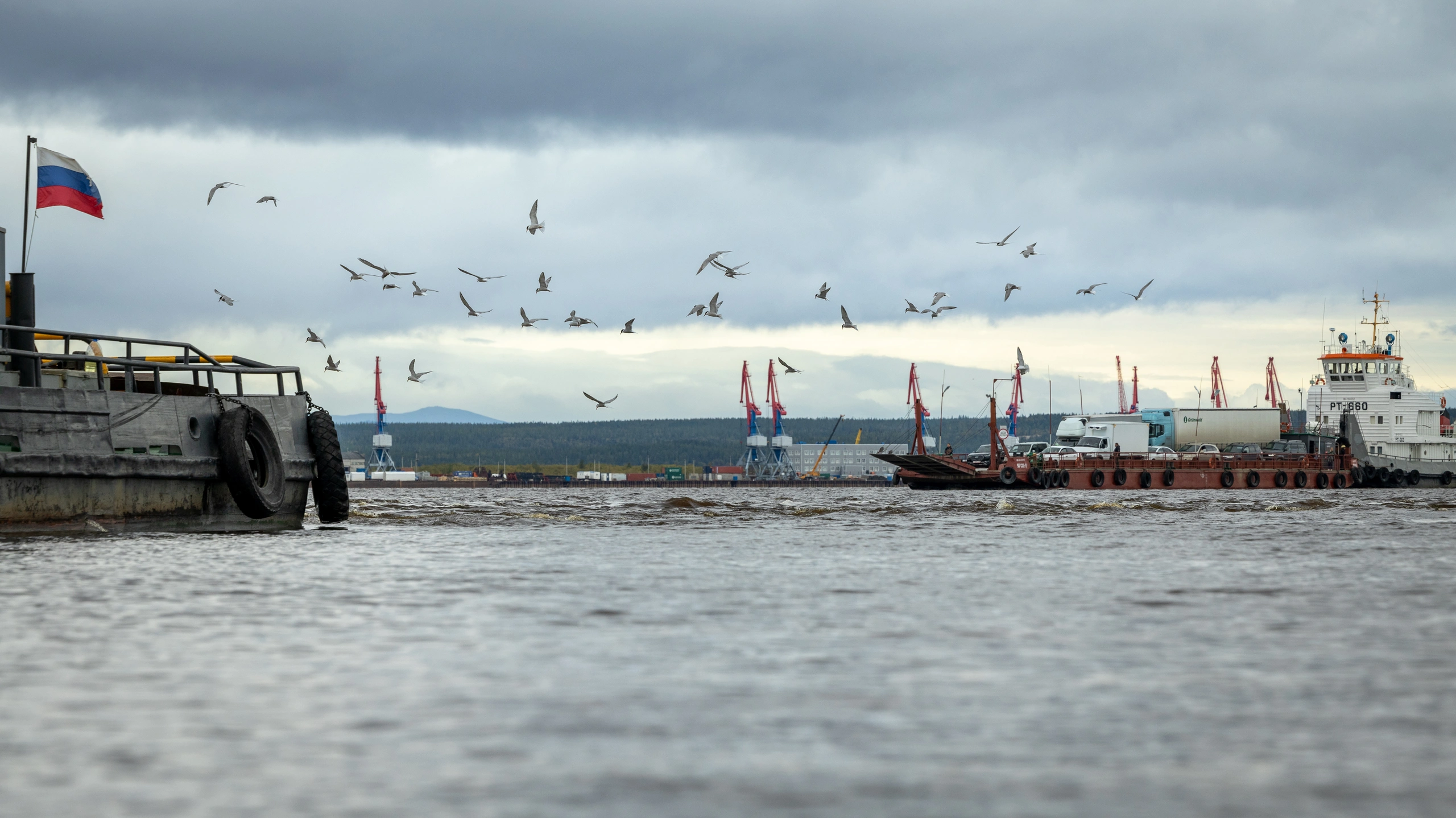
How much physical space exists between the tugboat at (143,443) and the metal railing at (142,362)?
1.9 inches

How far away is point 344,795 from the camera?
6.60 m

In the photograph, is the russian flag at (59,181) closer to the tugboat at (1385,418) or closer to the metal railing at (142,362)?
the metal railing at (142,362)

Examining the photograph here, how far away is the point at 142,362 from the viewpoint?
26.0 m

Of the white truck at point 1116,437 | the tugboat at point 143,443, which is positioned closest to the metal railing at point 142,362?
the tugboat at point 143,443

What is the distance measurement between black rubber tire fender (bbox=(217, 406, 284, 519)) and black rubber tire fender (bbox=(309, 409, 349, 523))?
5.34 ft

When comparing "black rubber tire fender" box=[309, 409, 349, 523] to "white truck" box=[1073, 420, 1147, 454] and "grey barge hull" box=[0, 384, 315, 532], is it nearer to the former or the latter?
"grey barge hull" box=[0, 384, 315, 532]

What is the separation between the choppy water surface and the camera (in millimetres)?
6680

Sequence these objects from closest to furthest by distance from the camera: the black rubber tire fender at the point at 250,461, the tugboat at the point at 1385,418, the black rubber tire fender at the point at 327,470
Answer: the black rubber tire fender at the point at 250,461 → the black rubber tire fender at the point at 327,470 → the tugboat at the point at 1385,418

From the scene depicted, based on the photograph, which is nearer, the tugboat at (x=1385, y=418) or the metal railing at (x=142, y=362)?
the metal railing at (x=142, y=362)

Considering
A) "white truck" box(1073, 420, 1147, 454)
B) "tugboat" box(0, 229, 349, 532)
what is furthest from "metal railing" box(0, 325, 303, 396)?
"white truck" box(1073, 420, 1147, 454)

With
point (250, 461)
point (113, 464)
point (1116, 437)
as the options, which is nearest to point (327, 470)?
point (250, 461)

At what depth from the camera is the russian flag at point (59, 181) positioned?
26.8 meters

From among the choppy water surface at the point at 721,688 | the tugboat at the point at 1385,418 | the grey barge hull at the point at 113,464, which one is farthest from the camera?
the tugboat at the point at 1385,418

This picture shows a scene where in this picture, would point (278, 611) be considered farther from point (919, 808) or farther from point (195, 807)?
point (919, 808)
